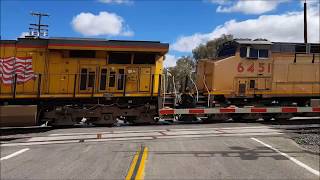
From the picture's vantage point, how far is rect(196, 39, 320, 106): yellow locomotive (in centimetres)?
1758

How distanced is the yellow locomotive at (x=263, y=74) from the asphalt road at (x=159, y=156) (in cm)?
414

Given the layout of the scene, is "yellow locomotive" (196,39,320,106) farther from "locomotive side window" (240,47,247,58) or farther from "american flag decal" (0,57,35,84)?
"american flag decal" (0,57,35,84)

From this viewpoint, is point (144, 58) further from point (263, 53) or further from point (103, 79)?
point (263, 53)

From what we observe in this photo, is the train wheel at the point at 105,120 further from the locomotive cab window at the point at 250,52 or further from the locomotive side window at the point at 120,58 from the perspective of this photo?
the locomotive cab window at the point at 250,52

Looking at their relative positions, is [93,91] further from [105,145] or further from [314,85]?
[314,85]

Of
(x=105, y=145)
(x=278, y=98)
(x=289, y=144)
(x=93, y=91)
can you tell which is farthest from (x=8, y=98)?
(x=278, y=98)

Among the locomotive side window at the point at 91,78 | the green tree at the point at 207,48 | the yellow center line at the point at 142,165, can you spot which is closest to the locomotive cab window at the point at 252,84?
the locomotive side window at the point at 91,78

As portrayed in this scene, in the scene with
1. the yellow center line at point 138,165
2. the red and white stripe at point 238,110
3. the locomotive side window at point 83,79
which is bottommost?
the yellow center line at point 138,165

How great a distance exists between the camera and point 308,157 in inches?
360

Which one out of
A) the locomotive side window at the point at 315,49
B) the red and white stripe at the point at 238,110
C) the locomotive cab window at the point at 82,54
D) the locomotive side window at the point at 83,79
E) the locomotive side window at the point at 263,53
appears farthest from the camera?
the locomotive side window at the point at 315,49

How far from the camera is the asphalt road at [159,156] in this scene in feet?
25.2

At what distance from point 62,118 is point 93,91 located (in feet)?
5.43

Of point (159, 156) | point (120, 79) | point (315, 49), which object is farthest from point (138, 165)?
point (315, 49)

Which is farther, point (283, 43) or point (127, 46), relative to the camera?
point (283, 43)
